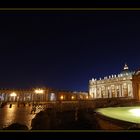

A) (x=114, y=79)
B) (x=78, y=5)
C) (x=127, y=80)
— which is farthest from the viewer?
(x=114, y=79)

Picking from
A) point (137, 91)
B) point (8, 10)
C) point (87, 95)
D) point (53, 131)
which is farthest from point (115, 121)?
point (87, 95)

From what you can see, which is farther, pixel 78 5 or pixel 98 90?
pixel 98 90

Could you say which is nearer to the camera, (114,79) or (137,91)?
(137,91)

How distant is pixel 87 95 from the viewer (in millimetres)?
40000
